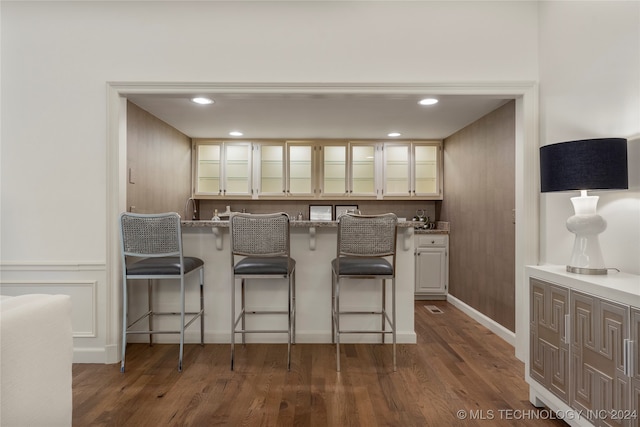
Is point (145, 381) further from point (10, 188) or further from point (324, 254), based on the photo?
point (10, 188)

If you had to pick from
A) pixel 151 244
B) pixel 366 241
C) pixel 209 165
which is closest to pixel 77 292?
pixel 151 244

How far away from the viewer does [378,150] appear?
4.77m

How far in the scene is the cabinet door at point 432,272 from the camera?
14.2 ft

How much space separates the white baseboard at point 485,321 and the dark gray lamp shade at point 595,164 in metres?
1.72

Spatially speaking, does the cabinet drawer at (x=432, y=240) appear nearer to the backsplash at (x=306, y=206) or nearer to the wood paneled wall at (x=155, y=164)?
the backsplash at (x=306, y=206)

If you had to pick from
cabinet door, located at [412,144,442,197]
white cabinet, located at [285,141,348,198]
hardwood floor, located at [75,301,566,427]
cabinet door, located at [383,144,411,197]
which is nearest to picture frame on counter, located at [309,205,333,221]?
white cabinet, located at [285,141,348,198]

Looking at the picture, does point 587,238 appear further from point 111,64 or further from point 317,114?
point 111,64

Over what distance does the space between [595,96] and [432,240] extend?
2744 millimetres

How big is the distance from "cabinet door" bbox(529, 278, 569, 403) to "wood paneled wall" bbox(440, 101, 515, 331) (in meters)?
1.12

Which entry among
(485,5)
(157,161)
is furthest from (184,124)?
(485,5)

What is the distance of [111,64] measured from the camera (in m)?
2.45

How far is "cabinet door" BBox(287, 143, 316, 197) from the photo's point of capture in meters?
4.76

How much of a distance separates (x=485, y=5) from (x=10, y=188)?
3.86 metres

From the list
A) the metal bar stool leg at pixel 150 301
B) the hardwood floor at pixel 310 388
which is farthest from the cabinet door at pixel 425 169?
the metal bar stool leg at pixel 150 301
